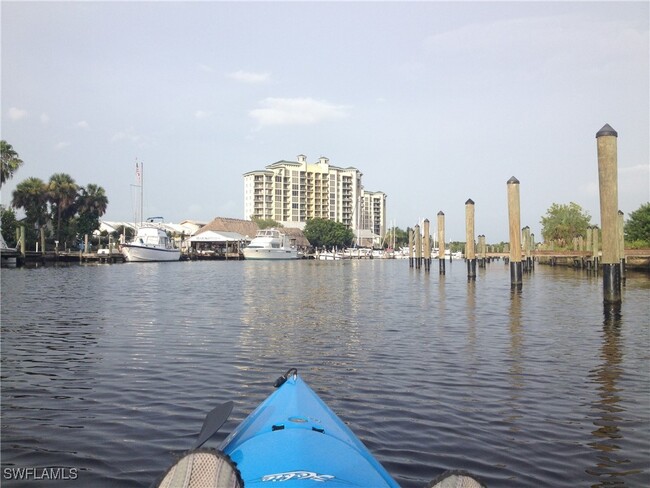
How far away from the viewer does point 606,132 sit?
14453mm

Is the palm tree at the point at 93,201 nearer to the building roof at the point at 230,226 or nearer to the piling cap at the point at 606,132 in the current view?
the building roof at the point at 230,226

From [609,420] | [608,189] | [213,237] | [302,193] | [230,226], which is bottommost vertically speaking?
[609,420]

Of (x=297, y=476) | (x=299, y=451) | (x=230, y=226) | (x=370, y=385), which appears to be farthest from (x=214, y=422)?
(x=230, y=226)

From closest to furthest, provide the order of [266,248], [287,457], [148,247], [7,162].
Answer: [287,457]
[7,162]
[148,247]
[266,248]

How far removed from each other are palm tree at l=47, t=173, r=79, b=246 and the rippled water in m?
50.0

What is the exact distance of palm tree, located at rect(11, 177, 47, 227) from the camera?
58156mm

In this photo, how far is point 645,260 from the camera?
38875 mm

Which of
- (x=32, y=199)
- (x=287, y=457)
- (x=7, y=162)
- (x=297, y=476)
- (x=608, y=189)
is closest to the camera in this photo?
(x=297, y=476)

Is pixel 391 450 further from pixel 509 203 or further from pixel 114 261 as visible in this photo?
pixel 114 261

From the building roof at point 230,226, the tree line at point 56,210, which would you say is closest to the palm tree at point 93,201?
the tree line at point 56,210

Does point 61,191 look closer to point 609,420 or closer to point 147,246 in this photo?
point 147,246

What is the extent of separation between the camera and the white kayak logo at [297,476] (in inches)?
114

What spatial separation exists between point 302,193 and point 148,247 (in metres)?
100.0

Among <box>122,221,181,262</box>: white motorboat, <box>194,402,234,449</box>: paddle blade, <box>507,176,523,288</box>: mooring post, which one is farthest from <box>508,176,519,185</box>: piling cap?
<box>122,221,181,262</box>: white motorboat
